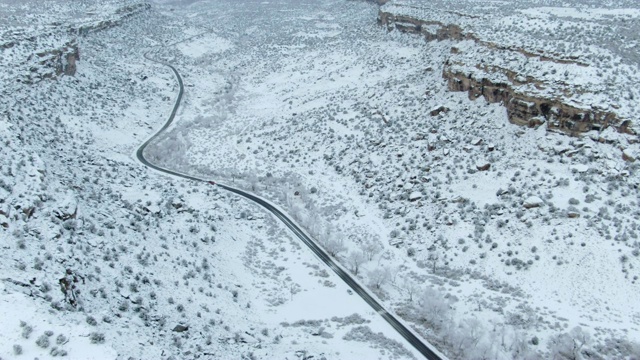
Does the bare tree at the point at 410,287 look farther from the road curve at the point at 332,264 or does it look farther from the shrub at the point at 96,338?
the shrub at the point at 96,338

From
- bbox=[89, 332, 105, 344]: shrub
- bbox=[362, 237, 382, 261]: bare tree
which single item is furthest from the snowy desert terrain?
bbox=[362, 237, 382, 261]: bare tree

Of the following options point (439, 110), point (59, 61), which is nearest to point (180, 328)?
point (439, 110)

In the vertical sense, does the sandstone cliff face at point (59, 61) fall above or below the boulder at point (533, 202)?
above

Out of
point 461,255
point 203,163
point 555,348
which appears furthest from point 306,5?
point 555,348

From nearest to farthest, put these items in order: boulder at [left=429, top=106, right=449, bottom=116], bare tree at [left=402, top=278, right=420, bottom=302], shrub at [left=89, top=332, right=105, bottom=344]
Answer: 1. shrub at [left=89, top=332, right=105, bottom=344]
2. bare tree at [left=402, top=278, right=420, bottom=302]
3. boulder at [left=429, top=106, right=449, bottom=116]

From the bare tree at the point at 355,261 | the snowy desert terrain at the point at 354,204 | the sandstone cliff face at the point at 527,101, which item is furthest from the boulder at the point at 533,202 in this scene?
the bare tree at the point at 355,261

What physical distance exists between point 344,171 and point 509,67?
18.8 m

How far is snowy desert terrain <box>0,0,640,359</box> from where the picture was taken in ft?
73.5

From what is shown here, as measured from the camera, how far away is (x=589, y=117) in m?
34.4

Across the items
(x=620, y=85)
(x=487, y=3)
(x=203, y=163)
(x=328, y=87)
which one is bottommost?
(x=203, y=163)

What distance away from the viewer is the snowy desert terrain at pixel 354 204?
22.4 m

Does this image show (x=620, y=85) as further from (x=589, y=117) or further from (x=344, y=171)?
(x=344, y=171)

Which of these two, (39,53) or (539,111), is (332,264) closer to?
(539,111)

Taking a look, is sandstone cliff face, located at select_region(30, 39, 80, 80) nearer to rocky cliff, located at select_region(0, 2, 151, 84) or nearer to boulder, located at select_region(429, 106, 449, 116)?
rocky cliff, located at select_region(0, 2, 151, 84)
